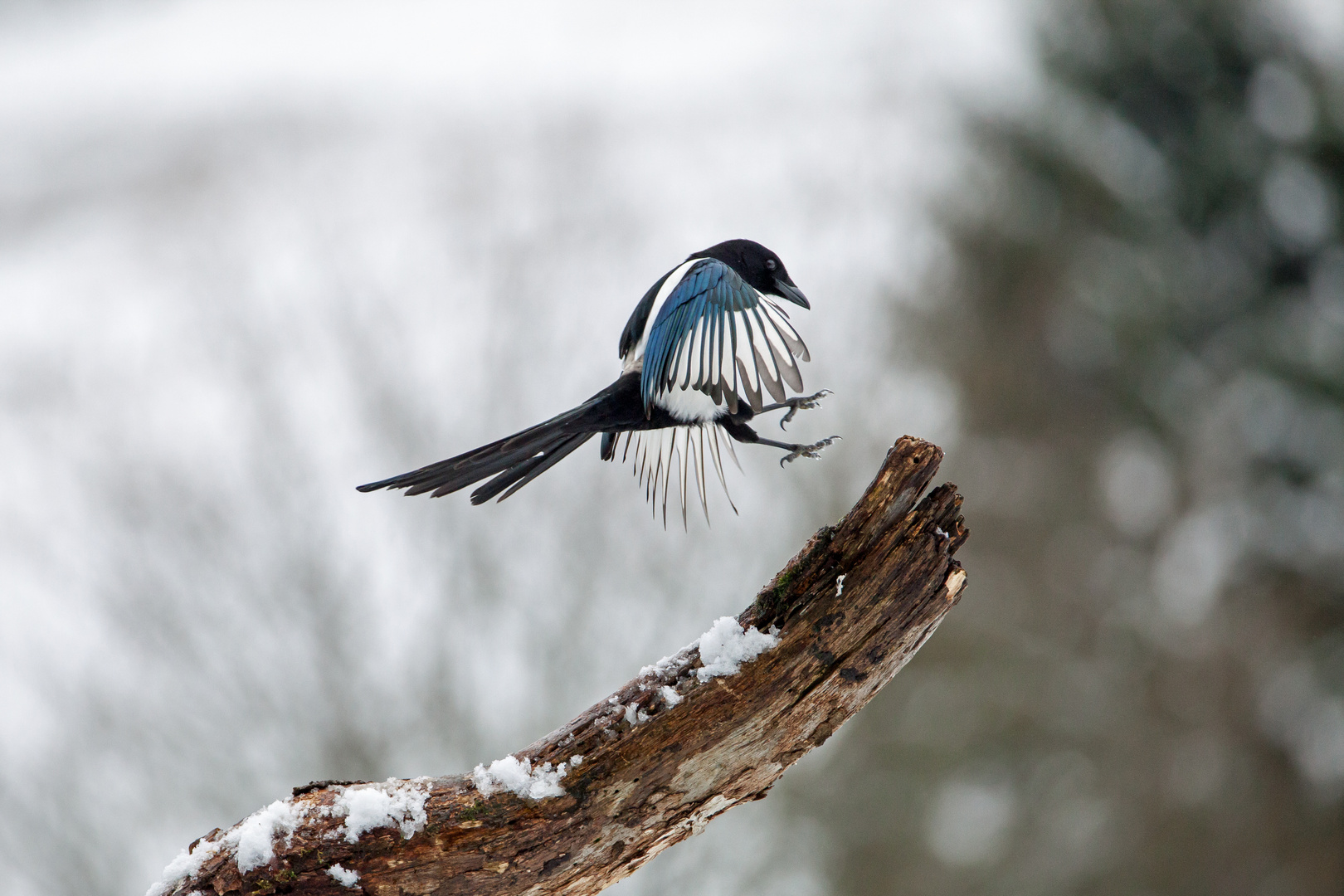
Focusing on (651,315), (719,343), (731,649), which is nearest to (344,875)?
(731,649)

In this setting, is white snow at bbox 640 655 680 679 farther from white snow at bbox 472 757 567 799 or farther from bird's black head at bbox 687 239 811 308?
bird's black head at bbox 687 239 811 308

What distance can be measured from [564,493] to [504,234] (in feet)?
8.41

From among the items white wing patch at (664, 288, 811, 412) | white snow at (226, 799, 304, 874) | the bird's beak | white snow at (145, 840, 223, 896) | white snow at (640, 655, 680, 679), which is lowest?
white snow at (640, 655, 680, 679)

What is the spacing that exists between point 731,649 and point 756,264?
49.6 inches

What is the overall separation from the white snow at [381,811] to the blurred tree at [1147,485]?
7378mm

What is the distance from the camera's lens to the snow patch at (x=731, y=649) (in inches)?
83.5

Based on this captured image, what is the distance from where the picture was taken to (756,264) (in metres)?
2.92

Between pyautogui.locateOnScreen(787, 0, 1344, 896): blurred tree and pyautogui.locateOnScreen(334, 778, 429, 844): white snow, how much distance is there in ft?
24.2

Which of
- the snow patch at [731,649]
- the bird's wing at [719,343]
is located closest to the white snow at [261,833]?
the snow patch at [731,649]

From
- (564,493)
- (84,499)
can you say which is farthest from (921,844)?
(84,499)

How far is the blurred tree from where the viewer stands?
369 inches

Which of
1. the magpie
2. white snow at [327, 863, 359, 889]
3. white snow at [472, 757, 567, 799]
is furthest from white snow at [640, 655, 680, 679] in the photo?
white snow at [327, 863, 359, 889]

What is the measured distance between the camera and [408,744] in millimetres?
7590

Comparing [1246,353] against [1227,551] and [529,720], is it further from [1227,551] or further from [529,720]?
[529,720]
